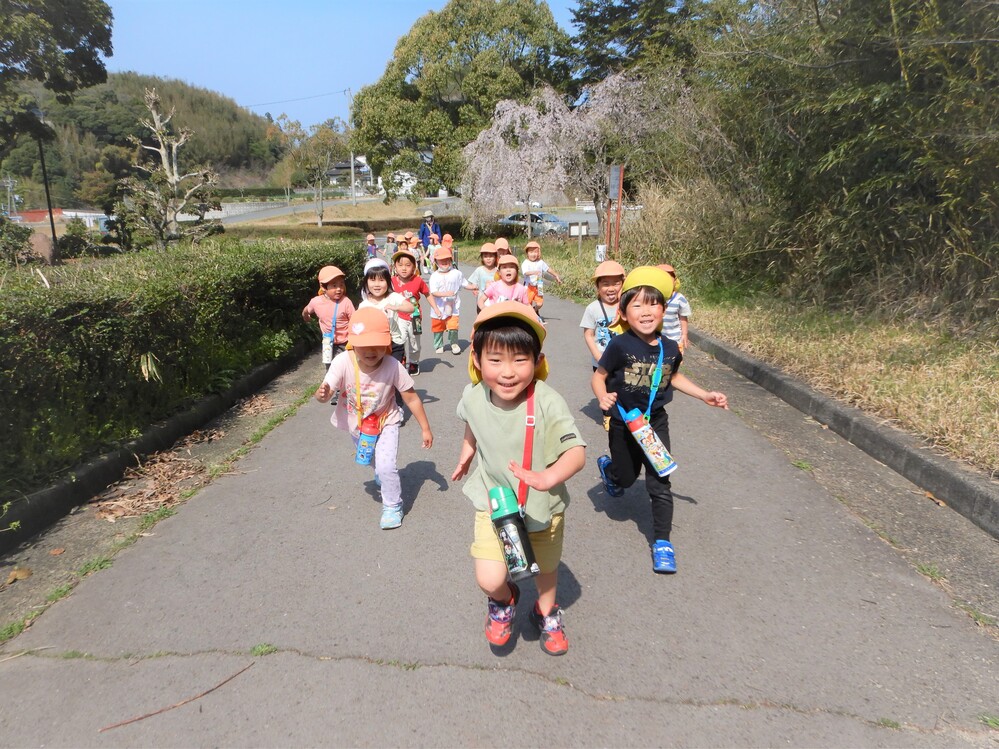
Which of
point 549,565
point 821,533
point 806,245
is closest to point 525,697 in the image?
point 549,565

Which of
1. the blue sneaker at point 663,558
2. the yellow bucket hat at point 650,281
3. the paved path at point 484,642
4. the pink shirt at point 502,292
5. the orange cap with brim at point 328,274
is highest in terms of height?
the yellow bucket hat at point 650,281

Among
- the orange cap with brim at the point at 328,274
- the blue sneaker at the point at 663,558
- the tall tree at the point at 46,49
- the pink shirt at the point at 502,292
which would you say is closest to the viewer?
the blue sneaker at the point at 663,558

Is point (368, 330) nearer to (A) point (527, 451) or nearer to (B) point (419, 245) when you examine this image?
(A) point (527, 451)

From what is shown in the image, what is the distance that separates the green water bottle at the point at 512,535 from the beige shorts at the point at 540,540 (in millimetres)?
129

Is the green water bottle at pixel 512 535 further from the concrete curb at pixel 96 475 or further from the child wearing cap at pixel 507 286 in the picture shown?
the child wearing cap at pixel 507 286

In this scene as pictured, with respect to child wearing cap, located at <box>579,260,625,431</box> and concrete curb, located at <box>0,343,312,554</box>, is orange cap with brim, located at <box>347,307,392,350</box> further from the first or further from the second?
concrete curb, located at <box>0,343,312,554</box>

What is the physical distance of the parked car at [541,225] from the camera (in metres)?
33.6

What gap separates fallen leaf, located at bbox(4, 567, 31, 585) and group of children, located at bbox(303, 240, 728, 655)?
1789 millimetres

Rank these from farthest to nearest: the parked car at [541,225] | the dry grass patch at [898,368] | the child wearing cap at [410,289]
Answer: the parked car at [541,225], the child wearing cap at [410,289], the dry grass patch at [898,368]

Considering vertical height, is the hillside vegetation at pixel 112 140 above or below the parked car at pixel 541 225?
above

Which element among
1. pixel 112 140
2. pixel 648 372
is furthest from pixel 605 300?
pixel 112 140

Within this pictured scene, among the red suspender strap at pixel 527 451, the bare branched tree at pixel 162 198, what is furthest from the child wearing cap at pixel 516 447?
the bare branched tree at pixel 162 198

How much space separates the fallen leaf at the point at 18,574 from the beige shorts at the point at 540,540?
2.59 metres

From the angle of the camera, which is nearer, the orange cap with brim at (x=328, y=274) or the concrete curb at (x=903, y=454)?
the concrete curb at (x=903, y=454)
